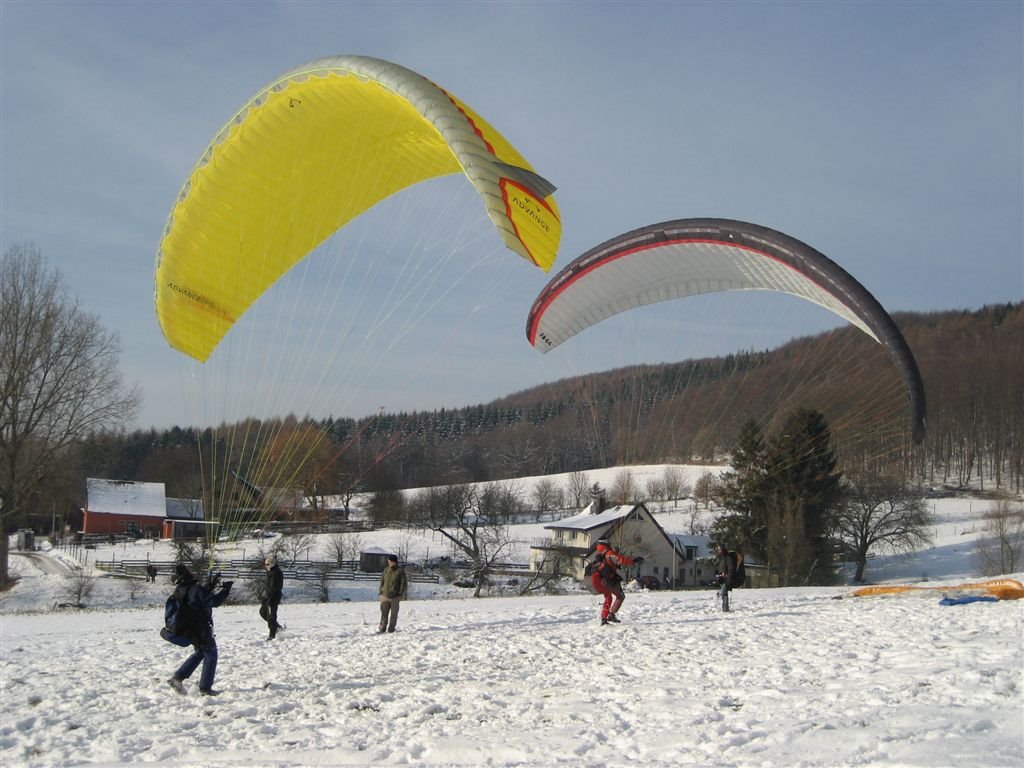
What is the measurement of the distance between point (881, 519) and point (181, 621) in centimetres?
3648

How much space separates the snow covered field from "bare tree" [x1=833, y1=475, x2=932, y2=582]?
27.9 meters

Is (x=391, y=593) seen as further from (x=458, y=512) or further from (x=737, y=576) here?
(x=458, y=512)

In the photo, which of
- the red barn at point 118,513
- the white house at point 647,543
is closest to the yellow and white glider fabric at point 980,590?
the white house at point 647,543

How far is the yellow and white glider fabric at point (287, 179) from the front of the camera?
361 inches

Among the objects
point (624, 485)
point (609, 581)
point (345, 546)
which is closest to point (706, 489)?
point (345, 546)

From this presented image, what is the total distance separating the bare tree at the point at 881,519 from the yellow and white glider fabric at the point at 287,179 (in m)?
30.5

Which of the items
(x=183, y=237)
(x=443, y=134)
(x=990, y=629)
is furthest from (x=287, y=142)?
(x=990, y=629)

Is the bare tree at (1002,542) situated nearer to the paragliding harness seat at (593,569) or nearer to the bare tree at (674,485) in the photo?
the bare tree at (674,485)

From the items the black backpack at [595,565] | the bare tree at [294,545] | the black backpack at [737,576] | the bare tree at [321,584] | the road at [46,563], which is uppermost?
the black backpack at [595,565]

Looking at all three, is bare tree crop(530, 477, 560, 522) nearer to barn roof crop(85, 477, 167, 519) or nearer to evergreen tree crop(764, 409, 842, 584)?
barn roof crop(85, 477, 167, 519)

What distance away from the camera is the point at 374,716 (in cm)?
605

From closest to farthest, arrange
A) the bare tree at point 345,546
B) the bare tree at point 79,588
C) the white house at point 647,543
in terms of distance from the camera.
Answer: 1. the bare tree at point 79,588
2. the white house at point 647,543
3. the bare tree at point 345,546

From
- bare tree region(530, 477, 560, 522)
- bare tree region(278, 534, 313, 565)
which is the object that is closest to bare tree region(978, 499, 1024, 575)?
bare tree region(278, 534, 313, 565)

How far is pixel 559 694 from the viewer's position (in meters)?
6.35
